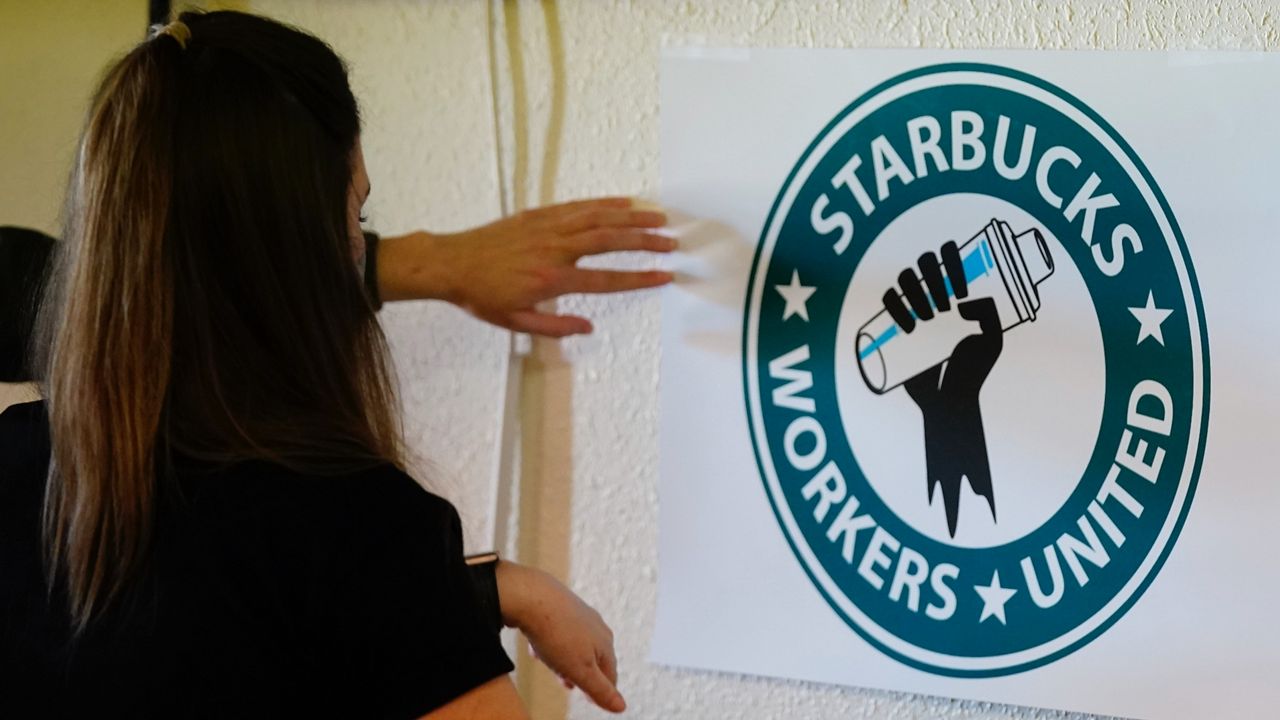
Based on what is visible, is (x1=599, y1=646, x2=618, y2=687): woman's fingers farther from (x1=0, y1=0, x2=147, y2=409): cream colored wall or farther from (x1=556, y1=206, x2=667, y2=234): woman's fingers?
(x1=0, y1=0, x2=147, y2=409): cream colored wall

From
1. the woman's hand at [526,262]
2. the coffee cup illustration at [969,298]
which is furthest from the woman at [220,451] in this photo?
the coffee cup illustration at [969,298]

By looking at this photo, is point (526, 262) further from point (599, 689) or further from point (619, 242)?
point (599, 689)

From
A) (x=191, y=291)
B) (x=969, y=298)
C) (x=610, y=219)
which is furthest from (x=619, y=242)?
(x=191, y=291)

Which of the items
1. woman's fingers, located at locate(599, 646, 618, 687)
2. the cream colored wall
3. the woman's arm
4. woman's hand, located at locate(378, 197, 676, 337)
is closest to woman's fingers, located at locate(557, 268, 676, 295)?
woman's hand, located at locate(378, 197, 676, 337)

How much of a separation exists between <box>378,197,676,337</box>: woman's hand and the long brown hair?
10.9 inches

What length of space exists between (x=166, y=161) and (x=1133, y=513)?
64cm

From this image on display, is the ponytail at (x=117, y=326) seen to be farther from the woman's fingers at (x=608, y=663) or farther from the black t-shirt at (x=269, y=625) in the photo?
the woman's fingers at (x=608, y=663)

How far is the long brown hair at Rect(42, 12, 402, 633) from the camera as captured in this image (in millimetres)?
583

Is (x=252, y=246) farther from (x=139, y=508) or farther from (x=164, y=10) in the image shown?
(x=164, y=10)

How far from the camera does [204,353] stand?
60 cm

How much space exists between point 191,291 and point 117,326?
41 millimetres

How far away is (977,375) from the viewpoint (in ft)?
2.63

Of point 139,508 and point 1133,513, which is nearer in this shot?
point 139,508

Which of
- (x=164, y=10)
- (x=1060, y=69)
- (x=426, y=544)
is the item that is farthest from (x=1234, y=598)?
(x=164, y=10)
